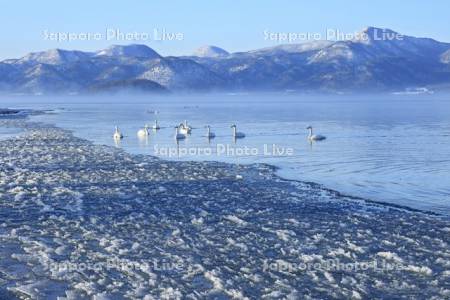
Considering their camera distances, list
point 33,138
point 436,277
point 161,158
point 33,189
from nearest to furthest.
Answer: point 436,277, point 33,189, point 161,158, point 33,138

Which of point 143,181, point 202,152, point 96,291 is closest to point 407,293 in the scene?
point 96,291

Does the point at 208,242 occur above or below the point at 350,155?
below

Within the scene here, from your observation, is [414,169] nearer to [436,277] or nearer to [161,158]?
[161,158]

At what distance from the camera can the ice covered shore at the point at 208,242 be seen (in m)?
13.2

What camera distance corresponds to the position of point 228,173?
29.5 m

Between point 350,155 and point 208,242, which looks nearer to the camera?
point 208,242

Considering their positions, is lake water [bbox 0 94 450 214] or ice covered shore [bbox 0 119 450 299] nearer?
→ ice covered shore [bbox 0 119 450 299]

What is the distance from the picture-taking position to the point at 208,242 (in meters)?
16.7

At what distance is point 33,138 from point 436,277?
4113 centimetres

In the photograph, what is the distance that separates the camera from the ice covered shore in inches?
519

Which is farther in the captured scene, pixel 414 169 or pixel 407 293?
pixel 414 169

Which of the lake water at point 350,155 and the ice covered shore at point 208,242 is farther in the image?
the lake water at point 350,155

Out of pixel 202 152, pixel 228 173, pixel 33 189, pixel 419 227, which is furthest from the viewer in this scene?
pixel 202 152

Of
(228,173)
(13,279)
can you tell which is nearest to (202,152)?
(228,173)
